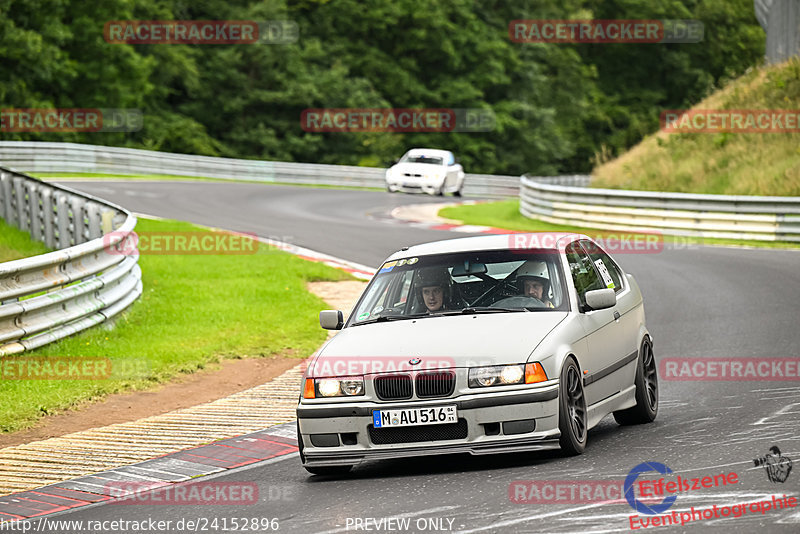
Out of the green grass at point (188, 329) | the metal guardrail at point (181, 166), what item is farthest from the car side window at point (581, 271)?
the metal guardrail at point (181, 166)

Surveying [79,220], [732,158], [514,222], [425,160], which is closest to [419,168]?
[425,160]

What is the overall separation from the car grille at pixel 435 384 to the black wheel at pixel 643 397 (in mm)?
2220

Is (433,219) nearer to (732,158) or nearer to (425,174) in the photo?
(732,158)

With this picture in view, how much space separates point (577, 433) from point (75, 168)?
3988 centimetres

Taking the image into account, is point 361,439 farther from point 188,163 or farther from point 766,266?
point 188,163

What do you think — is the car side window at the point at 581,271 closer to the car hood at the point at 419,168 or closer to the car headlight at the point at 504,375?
the car headlight at the point at 504,375

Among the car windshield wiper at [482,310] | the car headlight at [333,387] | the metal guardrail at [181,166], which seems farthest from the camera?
the metal guardrail at [181,166]

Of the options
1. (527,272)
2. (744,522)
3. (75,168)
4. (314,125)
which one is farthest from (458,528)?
(314,125)

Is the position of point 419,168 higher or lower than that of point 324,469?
lower

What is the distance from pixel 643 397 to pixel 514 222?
21251 millimetres

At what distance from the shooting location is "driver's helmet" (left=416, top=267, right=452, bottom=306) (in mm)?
9012

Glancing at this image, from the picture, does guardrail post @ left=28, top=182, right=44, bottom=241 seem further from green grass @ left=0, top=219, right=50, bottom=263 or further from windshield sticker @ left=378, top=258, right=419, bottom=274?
windshield sticker @ left=378, top=258, right=419, bottom=274

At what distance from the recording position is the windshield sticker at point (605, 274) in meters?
9.82

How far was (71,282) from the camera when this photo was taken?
13.2 meters
